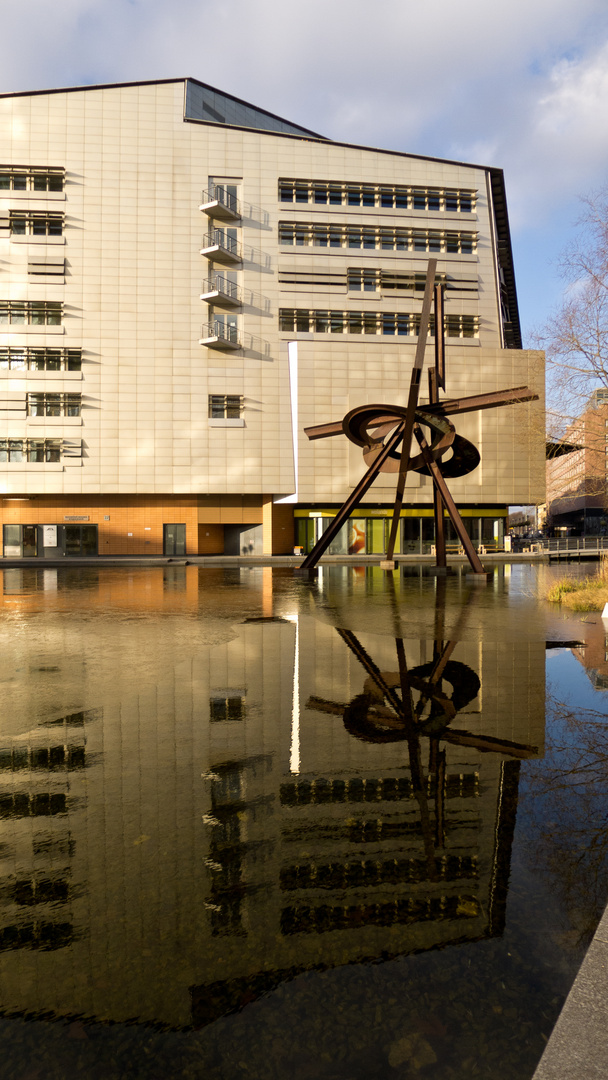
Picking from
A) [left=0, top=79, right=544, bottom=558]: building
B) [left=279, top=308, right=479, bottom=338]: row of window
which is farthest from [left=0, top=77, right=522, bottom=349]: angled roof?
[left=279, top=308, right=479, bottom=338]: row of window

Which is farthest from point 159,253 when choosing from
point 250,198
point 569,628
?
point 569,628

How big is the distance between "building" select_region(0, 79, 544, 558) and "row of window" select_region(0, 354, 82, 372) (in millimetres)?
114

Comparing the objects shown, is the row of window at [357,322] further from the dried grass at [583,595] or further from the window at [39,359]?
the dried grass at [583,595]

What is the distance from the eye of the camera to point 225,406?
5000 centimetres

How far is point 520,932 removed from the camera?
101 inches

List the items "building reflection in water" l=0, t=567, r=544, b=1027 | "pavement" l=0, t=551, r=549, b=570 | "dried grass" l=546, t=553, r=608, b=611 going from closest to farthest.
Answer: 1. "building reflection in water" l=0, t=567, r=544, b=1027
2. "dried grass" l=546, t=553, r=608, b=611
3. "pavement" l=0, t=551, r=549, b=570

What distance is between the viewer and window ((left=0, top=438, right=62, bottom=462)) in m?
48.6

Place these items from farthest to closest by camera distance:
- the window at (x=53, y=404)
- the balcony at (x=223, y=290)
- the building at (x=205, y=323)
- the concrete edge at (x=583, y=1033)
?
the balcony at (x=223, y=290), the building at (x=205, y=323), the window at (x=53, y=404), the concrete edge at (x=583, y=1033)

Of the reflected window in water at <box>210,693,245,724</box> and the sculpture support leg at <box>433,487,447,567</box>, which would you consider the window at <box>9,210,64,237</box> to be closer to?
the sculpture support leg at <box>433,487,447,567</box>

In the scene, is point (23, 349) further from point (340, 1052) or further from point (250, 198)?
point (340, 1052)

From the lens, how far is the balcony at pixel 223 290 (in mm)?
48969

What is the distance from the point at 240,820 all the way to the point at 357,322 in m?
51.9

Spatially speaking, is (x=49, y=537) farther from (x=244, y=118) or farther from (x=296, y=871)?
(x=296, y=871)

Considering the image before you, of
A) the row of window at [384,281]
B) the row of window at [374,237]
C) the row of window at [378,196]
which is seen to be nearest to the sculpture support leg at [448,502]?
the row of window at [384,281]
